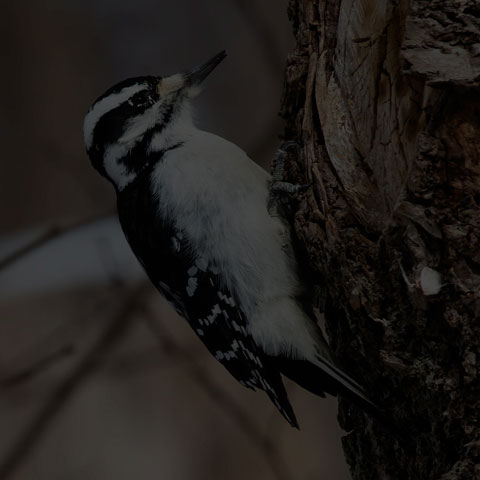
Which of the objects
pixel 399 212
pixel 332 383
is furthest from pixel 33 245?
pixel 399 212

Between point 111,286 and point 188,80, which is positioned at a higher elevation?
point 188,80

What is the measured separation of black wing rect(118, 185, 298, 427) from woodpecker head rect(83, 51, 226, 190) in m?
0.10

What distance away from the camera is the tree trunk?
1.56 meters

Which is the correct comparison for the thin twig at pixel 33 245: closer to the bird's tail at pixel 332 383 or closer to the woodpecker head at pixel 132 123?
the woodpecker head at pixel 132 123

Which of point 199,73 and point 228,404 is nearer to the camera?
point 199,73

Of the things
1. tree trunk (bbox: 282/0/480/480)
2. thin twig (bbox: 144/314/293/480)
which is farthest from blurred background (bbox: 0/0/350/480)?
tree trunk (bbox: 282/0/480/480)

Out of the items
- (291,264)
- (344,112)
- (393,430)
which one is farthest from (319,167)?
(393,430)

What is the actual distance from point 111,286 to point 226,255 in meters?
1.54

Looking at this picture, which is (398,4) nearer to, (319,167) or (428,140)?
(428,140)

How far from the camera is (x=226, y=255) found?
2119 mm

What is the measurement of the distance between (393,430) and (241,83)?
2.98 m

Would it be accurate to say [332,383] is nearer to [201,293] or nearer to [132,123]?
[201,293]

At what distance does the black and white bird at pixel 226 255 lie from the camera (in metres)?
2.08

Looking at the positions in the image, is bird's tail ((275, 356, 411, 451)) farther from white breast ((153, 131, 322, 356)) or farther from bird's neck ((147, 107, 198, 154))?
bird's neck ((147, 107, 198, 154))
